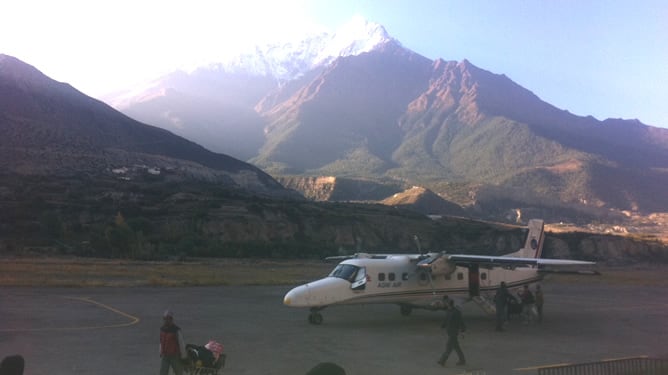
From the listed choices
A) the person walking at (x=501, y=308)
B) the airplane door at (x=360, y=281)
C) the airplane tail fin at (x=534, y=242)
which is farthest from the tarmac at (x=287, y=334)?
the airplane tail fin at (x=534, y=242)

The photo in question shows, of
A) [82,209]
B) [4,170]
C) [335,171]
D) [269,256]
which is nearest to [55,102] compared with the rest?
[4,170]

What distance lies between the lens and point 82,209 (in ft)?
223

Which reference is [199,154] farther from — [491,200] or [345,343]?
[345,343]

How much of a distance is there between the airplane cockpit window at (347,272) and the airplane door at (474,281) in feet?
16.2

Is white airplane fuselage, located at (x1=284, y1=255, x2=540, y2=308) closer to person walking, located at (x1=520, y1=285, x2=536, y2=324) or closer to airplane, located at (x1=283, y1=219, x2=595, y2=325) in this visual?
airplane, located at (x1=283, y1=219, x2=595, y2=325)

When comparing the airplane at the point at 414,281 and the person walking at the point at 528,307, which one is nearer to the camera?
the airplane at the point at 414,281

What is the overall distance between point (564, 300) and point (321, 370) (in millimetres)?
29540

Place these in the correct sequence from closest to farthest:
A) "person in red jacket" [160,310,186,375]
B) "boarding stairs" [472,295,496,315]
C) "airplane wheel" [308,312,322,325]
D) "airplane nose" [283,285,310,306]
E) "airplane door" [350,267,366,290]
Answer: "person in red jacket" [160,310,186,375], "airplane nose" [283,285,310,306], "airplane wheel" [308,312,322,325], "airplane door" [350,267,366,290], "boarding stairs" [472,295,496,315]

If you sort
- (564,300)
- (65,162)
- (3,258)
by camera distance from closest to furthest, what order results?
(564,300)
(3,258)
(65,162)

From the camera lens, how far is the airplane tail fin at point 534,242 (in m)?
27.4

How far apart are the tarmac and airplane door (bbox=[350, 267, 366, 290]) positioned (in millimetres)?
1252

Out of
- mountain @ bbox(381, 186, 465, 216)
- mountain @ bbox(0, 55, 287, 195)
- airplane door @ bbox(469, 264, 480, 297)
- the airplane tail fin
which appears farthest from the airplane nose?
mountain @ bbox(381, 186, 465, 216)

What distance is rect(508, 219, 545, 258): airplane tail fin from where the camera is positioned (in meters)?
27.4

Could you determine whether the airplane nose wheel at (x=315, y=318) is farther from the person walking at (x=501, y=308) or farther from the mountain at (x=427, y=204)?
the mountain at (x=427, y=204)
